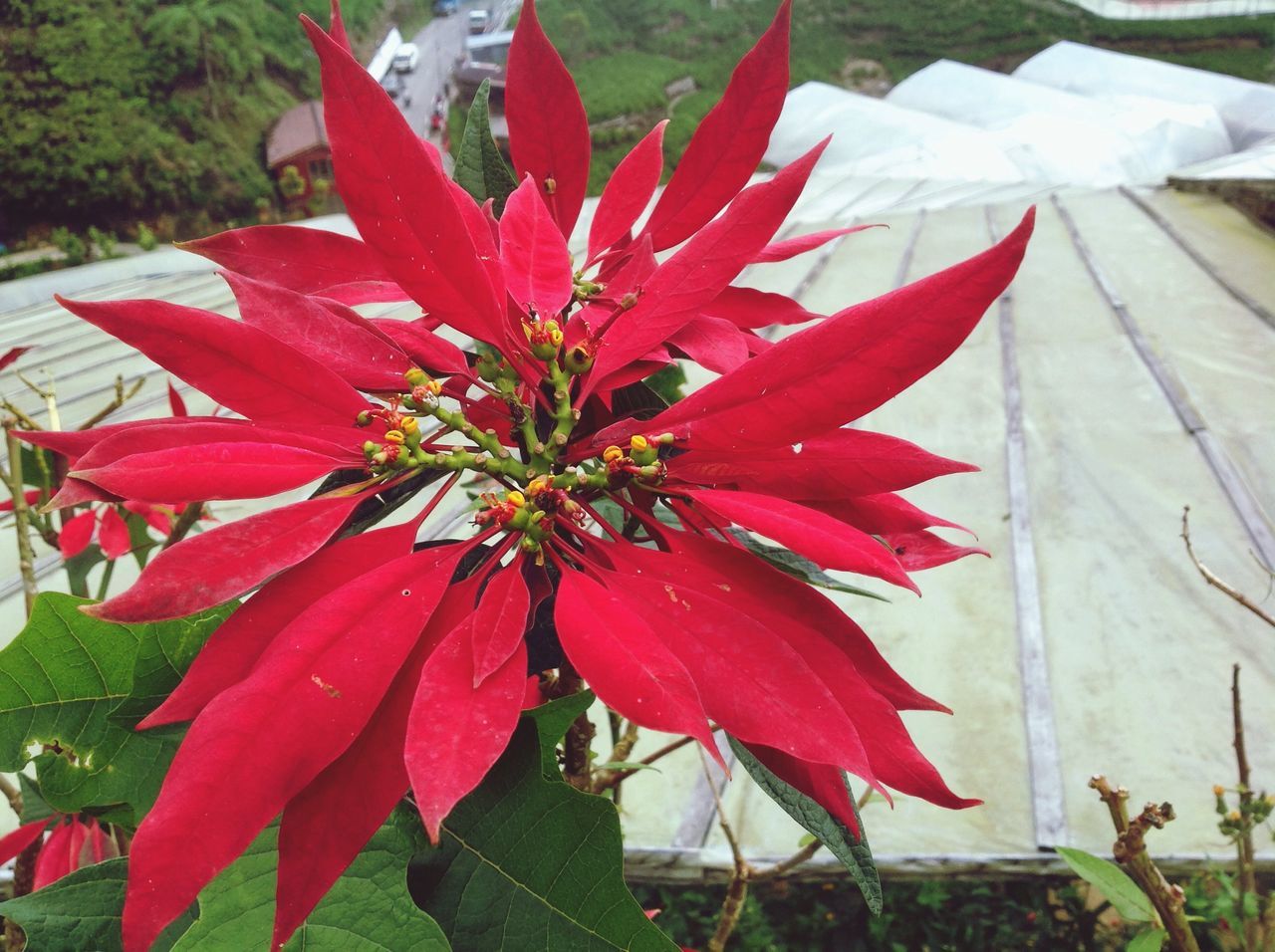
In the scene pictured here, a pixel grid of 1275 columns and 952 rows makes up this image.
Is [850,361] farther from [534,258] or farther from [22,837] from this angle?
[22,837]

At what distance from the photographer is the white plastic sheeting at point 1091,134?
6.04 metres

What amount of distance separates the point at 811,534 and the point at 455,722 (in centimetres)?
9

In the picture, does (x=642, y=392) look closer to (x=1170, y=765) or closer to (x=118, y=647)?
(x=118, y=647)

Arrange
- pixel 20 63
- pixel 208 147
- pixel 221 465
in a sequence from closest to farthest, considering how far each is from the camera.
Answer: pixel 221 465 < pixel 20 63 < pixel 208 147

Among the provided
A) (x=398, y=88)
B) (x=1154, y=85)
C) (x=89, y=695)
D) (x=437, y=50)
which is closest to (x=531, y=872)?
(x=89, y=695)

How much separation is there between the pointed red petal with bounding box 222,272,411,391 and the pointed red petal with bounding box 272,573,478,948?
9 cm

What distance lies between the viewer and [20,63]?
6.54 m

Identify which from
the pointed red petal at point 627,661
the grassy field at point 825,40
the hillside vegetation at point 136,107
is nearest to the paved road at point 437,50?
the grassy field at point 825,40

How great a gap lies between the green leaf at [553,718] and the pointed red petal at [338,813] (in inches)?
1.6

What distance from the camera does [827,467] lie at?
0.21 m

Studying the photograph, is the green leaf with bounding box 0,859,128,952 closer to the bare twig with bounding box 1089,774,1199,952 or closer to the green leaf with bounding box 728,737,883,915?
the green leaf with bounding box 728,737,883,915

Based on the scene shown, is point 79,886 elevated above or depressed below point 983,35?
below

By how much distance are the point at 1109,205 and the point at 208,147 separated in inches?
269

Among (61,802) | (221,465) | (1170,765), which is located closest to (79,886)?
(61,802)
